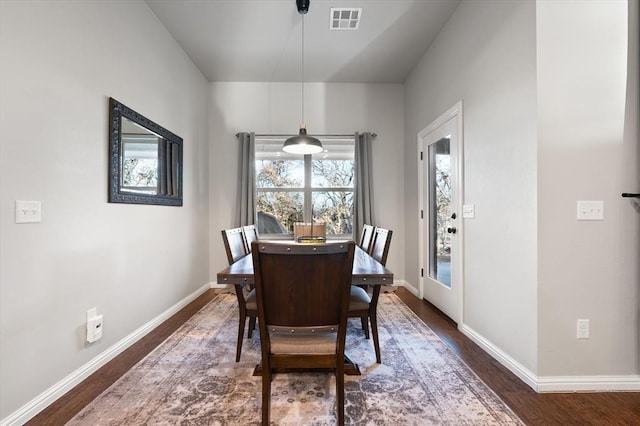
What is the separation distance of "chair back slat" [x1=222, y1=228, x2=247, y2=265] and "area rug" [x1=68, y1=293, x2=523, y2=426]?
0.73 metres

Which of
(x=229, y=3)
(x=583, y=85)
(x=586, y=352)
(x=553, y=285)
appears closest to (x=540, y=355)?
(x=586, y=352)

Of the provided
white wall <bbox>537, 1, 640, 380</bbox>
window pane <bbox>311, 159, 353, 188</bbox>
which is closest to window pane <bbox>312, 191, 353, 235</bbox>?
window pane <bbox>311, 159, 353, 188</bbox>

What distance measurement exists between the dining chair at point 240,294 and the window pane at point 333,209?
76.2 inches

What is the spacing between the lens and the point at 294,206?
4449mm

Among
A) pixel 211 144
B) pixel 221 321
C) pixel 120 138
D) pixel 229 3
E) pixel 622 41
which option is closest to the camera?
pixel 622 41

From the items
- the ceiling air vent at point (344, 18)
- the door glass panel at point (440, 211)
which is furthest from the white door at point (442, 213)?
the ceiling air vent at point (344, 18)

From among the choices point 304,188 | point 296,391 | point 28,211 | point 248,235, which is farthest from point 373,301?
point 304,188

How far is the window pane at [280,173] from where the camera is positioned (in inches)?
175

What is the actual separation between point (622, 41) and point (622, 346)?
A: 1.85 m

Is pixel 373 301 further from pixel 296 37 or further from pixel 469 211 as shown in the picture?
pixel 296 37

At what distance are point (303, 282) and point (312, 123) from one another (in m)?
3.45

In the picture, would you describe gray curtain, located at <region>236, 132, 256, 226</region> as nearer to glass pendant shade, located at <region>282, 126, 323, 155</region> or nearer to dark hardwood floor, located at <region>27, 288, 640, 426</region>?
glass pendant shade, located at <region>282, 126, 323, 155</region>

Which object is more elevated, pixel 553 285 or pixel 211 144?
pixel 211 144

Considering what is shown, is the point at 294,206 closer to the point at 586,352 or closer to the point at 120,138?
the point at 120,138
